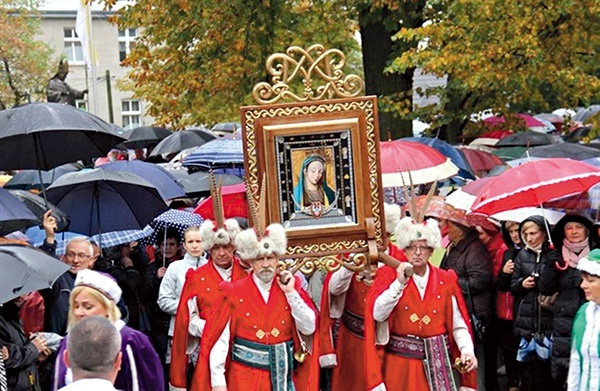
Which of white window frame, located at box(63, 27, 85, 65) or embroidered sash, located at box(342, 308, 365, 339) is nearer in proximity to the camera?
Answer: embroidered sash, located at box(342, 308, 365, 339)

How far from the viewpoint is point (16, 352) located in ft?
23.4

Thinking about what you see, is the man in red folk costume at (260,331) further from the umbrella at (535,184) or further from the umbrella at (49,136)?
the umbrella at (49,136)

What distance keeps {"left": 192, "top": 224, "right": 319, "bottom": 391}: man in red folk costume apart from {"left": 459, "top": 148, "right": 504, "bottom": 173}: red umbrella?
8.39 m

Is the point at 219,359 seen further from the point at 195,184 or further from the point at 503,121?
the point at 503,121

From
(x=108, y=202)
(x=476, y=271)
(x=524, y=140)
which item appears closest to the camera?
(x=476, y=271)

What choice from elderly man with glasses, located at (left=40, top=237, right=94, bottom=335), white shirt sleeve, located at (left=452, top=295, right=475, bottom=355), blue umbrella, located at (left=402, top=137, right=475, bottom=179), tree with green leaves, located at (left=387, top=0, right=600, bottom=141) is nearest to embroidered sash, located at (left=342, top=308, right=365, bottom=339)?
white shirt sleeve, located at (left=452, top=295, right=475, bottom=355)

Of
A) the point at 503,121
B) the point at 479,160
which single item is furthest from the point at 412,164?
the point at 503,121

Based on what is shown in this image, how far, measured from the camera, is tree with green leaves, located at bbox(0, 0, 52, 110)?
119ft

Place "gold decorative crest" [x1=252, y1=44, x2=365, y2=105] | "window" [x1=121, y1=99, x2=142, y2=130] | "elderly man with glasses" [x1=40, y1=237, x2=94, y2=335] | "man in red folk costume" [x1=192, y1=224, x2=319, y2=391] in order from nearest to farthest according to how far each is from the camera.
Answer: "man in red folk costume" [x1=192, y1=224, x2=319, y2=391] → "gold decorative crest" [x1=252, y1=44, x2=365, y2=105] → "elderly man with glasses" [x1=40, y1=237, x2=94, y2=335] → "window" [x1=121, y1=99, x2=142, y2=130]

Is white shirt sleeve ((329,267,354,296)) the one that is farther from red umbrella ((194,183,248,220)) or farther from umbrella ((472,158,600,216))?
red umbrella ((194,183,248,220))

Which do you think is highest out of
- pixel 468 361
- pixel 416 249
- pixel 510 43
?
pixel 510 43

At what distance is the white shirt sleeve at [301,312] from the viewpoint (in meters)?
7.43

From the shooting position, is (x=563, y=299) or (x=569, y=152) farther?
(x=569, y=152)

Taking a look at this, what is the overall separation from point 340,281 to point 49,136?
3.15m
